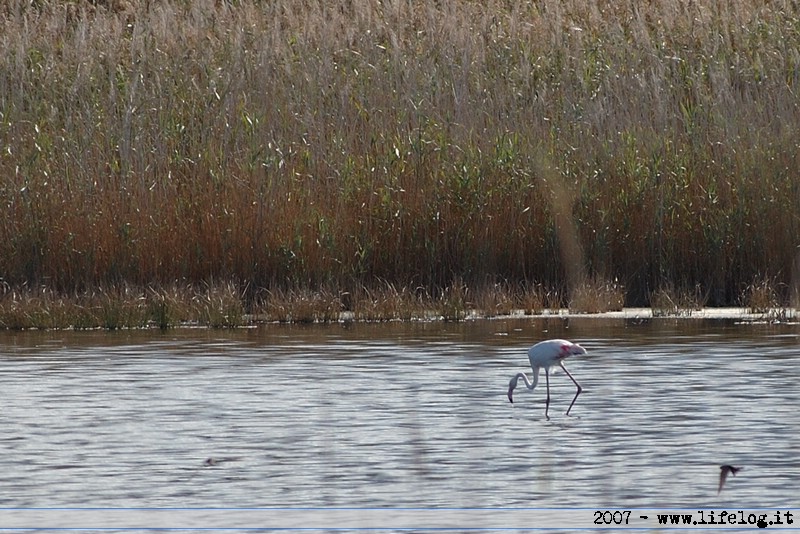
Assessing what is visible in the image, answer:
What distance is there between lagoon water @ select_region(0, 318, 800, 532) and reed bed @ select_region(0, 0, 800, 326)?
1389mm

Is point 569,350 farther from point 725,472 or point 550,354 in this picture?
point 725,472

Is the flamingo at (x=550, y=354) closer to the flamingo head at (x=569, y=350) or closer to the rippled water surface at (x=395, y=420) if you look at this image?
the flamingo head at (x=569, y=350)

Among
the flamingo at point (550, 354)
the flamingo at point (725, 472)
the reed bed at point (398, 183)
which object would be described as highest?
the reed bed at point (398, 183)

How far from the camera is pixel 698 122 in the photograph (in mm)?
14914

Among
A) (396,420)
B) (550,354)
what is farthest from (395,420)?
(550,354)

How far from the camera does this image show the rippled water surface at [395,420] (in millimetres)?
6789

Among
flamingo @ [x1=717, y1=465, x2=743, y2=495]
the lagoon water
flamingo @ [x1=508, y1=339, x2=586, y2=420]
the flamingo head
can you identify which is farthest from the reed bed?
flamingo @ [x1=717, y1=465, x2=743, y2=495]

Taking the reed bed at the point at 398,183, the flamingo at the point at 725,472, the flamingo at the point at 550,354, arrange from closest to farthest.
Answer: the flamingo at the point at 725,472 < the flamingo at the point at 550,354 < the reed bed at the point at 398,183

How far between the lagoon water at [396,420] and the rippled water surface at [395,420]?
17mm

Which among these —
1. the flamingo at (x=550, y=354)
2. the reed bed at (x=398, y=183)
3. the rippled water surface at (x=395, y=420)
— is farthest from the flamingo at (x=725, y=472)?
the reed bed at (x=398, y=183)

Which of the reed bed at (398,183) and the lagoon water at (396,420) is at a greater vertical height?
the reed bed at (398,183)

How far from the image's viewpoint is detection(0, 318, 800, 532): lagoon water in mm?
6781

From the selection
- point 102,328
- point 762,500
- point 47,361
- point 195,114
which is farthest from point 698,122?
point 762,500

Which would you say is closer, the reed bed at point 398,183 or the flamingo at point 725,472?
the flamingo at point 725,472
